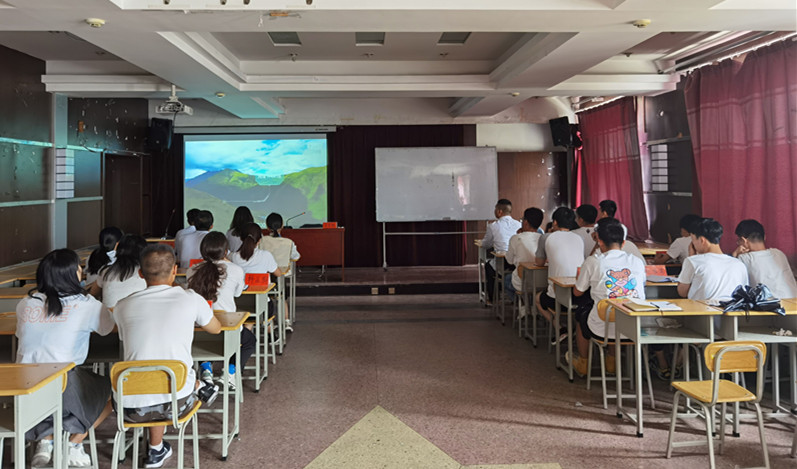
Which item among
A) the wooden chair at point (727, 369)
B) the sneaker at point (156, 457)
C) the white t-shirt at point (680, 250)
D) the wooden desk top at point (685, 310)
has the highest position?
the white t-shirt at point (680, 250)

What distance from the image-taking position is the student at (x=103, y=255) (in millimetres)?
Result: 4250

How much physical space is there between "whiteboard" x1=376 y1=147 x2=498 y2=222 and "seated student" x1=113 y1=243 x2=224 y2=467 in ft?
22.5

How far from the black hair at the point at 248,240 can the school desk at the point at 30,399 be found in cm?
256

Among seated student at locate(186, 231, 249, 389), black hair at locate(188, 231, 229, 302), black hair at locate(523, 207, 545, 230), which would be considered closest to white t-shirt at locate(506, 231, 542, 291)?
black hair at locate(523, 207, 545, 230)

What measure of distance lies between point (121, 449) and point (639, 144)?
280 inches

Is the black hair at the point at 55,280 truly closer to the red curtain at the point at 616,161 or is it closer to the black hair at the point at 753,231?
the black hair at the point at 753,231

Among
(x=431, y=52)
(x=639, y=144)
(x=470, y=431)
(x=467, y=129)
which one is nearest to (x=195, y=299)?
(x=470, y=431)

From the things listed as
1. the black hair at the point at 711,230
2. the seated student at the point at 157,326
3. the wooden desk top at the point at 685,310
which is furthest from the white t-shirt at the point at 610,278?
the seated student at the point at 157,326

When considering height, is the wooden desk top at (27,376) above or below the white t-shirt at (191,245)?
below

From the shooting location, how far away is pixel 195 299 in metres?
2.90

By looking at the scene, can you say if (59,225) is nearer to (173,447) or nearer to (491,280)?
(173,447)

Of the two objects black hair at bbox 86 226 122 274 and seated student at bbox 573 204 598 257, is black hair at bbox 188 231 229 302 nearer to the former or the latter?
black hair at bbox 86 226 122 274

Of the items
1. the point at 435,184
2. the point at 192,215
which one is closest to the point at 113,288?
the point at 192,215

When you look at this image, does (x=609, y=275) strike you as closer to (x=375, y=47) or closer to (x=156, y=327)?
(x=156, y=327)
